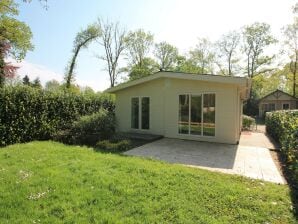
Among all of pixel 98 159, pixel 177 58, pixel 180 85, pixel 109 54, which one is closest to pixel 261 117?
pixel 177 58

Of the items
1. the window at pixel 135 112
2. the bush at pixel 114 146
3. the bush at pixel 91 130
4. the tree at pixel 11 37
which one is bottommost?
the bush at pixel 114 146

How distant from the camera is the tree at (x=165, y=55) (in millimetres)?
36031

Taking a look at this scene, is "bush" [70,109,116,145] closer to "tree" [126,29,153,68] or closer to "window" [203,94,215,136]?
"window" [203,94,215,136]

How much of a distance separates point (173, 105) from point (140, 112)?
2158mm

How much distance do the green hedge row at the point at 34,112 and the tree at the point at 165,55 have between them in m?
25.2

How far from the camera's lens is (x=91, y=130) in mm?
10422

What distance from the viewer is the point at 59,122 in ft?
36.6

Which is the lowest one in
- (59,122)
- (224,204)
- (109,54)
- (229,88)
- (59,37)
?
(224,204)

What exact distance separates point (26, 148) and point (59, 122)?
10.6 ft

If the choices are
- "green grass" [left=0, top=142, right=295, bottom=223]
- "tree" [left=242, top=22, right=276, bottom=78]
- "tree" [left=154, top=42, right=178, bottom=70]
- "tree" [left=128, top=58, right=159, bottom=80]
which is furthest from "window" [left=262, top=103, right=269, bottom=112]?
"green grass" [left=0, top=142, right=295, bottom=223]

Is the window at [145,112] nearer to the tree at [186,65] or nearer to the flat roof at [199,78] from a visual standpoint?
the flat roof at [199,78]

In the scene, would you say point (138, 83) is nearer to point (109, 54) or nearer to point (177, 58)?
point (109, 54)

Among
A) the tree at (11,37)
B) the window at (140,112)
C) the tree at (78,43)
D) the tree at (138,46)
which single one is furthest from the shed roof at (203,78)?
the tree at (138,46)

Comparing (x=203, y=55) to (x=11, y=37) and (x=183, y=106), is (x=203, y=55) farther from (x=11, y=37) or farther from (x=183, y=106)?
(x=11, y=37)
